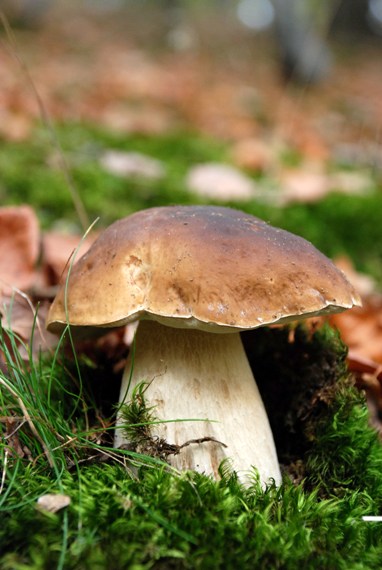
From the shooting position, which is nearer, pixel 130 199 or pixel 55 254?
pixel 55 254

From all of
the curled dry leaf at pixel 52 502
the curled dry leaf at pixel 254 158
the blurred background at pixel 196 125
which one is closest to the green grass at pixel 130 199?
the blurred background at pixel 196 125

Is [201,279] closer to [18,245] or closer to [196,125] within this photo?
[18,245]

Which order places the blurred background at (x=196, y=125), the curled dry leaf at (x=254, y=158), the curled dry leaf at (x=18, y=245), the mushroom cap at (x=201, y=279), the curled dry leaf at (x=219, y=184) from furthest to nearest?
the curled dry leaf at (x=254, y=158)
the curled dry leaf at (x=219, y=184)
the blurred background at (x=196, y=125)
the curled dry leaf at (x=18, y=245)
the mushroom cap at (x=201, y=279)

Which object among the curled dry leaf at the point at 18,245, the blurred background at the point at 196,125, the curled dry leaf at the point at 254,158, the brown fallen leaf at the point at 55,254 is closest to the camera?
the curled dry leaf at the point at 18,245

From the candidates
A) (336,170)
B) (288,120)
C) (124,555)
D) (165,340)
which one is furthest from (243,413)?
(288,120)

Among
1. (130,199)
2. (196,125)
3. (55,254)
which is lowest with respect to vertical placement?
(55,254)

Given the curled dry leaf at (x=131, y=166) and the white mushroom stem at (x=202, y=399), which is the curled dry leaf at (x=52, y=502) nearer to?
the white mushroom stem at (x=202, y=399)

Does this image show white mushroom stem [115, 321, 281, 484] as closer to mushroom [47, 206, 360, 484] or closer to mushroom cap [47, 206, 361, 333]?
mushroom [47, 206, 360, 484]

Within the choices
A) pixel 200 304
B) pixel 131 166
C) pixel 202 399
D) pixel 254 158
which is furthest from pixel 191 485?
pixel 254 158
